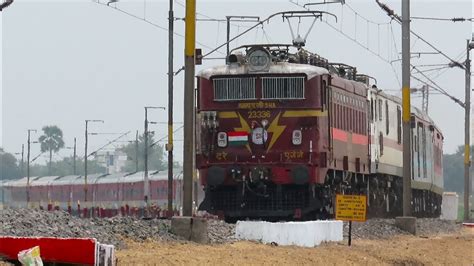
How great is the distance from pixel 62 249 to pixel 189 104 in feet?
29.8

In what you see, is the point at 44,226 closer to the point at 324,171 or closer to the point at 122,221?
the point at 122,221

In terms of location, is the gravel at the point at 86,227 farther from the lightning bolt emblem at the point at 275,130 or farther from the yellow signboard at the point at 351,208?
the lightning bolt emblem at the point at 275,130

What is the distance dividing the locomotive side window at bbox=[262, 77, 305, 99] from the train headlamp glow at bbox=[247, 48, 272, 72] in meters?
0.33

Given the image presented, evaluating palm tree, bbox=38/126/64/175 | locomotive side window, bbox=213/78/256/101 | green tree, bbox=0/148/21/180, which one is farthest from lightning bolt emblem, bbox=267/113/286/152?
palm tree, bbox=38/126/64/175

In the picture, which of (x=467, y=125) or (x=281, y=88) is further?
(x=467, y=125)

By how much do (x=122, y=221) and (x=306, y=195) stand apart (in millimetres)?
9058

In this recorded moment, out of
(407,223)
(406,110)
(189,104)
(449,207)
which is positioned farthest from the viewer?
(449,207)

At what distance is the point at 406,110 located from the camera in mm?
36594

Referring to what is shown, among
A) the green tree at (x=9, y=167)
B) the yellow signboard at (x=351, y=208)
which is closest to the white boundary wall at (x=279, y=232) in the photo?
the yellow signboard at (x=351, y=208)

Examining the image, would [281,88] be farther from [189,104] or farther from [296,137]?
[189,104]

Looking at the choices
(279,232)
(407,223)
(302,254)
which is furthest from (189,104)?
(407,223)

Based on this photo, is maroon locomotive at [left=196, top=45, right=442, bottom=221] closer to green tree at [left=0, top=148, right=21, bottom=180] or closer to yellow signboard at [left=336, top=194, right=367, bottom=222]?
yellow signboard at [left=336, top=194, right=367, bottom=222]

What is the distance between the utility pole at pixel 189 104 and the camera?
2314 centimetres

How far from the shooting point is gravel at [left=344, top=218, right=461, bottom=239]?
3054 centimetres
